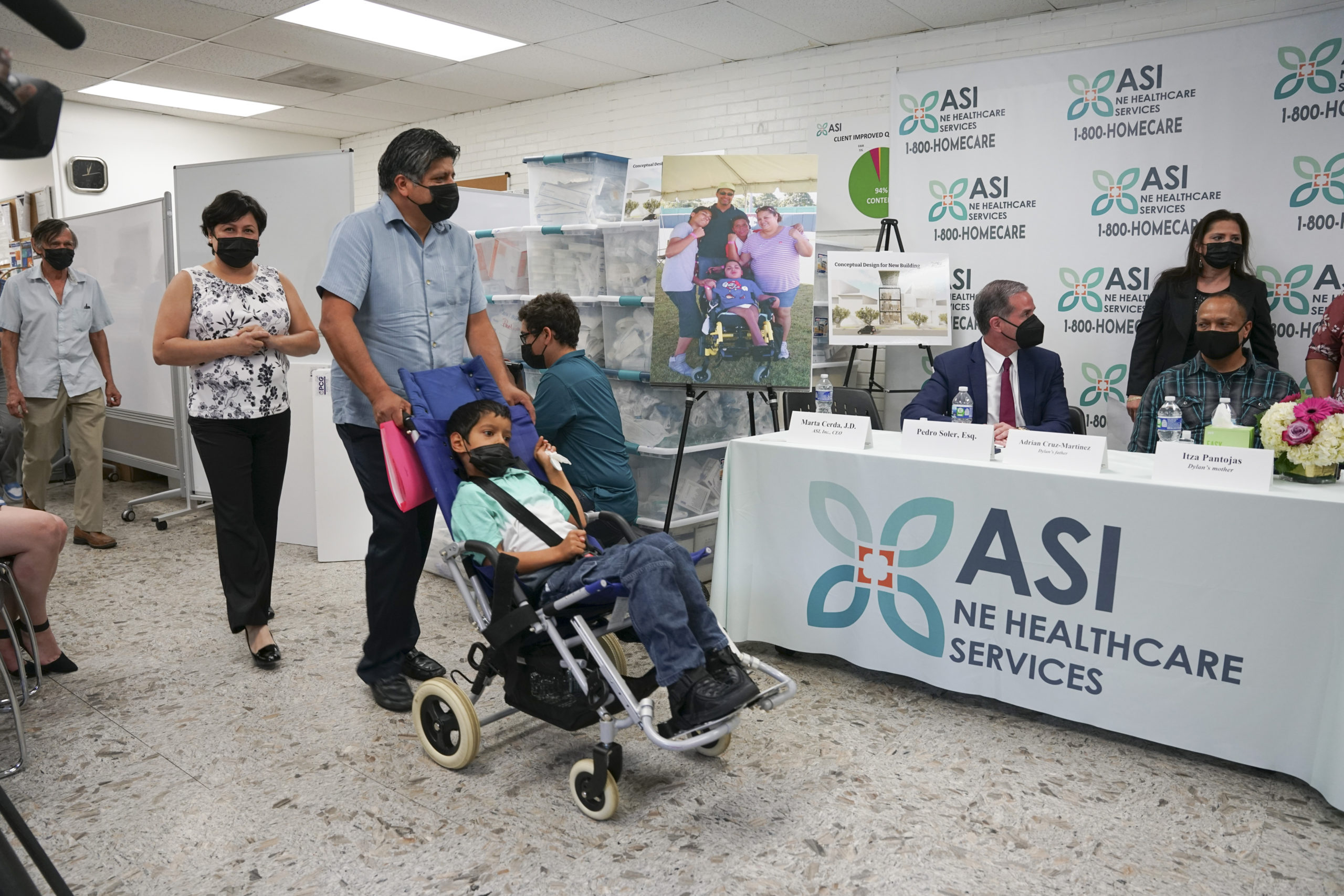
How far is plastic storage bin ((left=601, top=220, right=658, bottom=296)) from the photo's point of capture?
3893 millimetres

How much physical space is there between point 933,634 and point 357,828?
1698 mm

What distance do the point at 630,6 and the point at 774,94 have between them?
145 cm

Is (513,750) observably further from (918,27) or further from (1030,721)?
(918,27)

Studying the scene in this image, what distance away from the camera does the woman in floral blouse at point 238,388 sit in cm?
294

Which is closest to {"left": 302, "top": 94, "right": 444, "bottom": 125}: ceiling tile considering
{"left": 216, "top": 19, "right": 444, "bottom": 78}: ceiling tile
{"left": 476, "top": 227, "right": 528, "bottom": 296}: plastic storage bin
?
{"left": 216, "top": 19, "right": 444, "bottom": 78}: ceiling tile

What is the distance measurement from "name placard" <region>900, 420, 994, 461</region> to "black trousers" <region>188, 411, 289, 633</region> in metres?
2.15

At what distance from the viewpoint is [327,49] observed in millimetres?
6250

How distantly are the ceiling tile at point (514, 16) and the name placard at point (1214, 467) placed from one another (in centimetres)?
436

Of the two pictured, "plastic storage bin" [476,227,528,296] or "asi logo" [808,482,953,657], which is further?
"plastic storage bin" [476,227,528,296]

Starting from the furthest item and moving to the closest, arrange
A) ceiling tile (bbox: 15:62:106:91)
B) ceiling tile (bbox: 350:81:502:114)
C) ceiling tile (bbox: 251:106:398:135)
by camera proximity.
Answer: ceiling tile (bbox: 251:106:398:135) → ceiling tile (bbox: 350:81:502:114) → ceiling tile (bbox: 15:62:106:91)

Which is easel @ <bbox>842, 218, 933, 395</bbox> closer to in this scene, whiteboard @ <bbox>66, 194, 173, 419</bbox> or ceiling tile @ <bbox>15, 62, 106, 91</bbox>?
whiteboard @ <bbox>66, 194, 173, 419</bbox>

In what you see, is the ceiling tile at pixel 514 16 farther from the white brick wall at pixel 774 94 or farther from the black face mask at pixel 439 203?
the black face mask at pixel 439 203

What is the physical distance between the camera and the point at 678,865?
1939 mm

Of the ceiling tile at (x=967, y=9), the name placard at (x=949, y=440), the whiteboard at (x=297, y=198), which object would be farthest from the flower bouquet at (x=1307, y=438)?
the whiteboard at (x=297, y=198)
